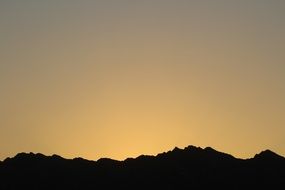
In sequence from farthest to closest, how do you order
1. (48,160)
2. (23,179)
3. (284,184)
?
(48,160) → (23,179) → (284,184)

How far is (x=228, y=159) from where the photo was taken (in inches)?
2475

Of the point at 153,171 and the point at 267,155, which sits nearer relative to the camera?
the point at 153,171

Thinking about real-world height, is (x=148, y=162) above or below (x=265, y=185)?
above

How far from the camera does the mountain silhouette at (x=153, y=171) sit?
193 feet

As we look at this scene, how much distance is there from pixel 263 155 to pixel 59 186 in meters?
24.1

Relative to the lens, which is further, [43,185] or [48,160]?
[48,160]

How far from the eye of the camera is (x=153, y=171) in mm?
61406

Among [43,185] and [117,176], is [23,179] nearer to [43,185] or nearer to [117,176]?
[43,185]

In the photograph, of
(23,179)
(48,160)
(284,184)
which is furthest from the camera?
(48,160)

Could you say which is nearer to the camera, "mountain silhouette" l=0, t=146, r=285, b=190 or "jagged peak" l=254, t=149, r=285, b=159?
"mountain silhouette" l=0, t=146, r=285, b=190

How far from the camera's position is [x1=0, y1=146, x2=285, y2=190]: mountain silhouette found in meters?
58.8

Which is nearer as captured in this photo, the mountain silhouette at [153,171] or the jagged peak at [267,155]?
the mountain silhouette at [153,171]

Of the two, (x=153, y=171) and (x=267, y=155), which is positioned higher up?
(x=267, y=155)

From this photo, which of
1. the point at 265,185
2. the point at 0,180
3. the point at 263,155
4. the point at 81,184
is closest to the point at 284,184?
the point at 265,185
